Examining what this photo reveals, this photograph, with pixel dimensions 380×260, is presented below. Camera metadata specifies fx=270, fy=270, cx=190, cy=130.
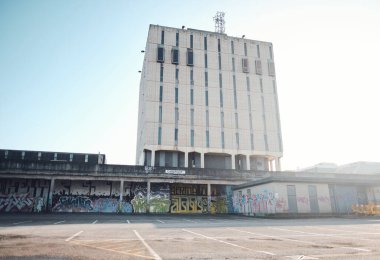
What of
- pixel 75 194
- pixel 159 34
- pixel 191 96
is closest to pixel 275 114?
pixel 191 96

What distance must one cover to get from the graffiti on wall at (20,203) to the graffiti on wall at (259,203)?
30.0 metres

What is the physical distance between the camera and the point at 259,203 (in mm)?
32125

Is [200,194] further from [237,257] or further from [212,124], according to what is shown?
[237,257]

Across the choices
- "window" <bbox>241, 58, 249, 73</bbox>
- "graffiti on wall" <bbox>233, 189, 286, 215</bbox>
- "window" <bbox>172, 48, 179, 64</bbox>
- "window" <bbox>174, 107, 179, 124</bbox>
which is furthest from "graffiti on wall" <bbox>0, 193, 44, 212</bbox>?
"window" <bbox>241, 58, 249, 73</bbox>

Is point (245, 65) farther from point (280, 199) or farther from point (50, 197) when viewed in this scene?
point (50, 197)

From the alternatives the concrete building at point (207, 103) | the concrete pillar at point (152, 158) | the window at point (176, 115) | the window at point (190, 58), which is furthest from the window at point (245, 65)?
the concrete pillar at point (152, 158)

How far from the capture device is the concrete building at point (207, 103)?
51.8m

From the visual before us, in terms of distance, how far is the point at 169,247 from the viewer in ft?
28.6

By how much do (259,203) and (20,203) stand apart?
34966mm

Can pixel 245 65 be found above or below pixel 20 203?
above

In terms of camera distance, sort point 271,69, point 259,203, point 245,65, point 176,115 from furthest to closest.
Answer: point 271,69 → point 245,65 → point 176,115 → point 259,203

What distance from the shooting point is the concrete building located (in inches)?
2039

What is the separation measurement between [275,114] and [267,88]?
606cm

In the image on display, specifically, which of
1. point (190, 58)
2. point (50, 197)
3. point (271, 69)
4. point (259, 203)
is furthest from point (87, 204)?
point (271, 69)
